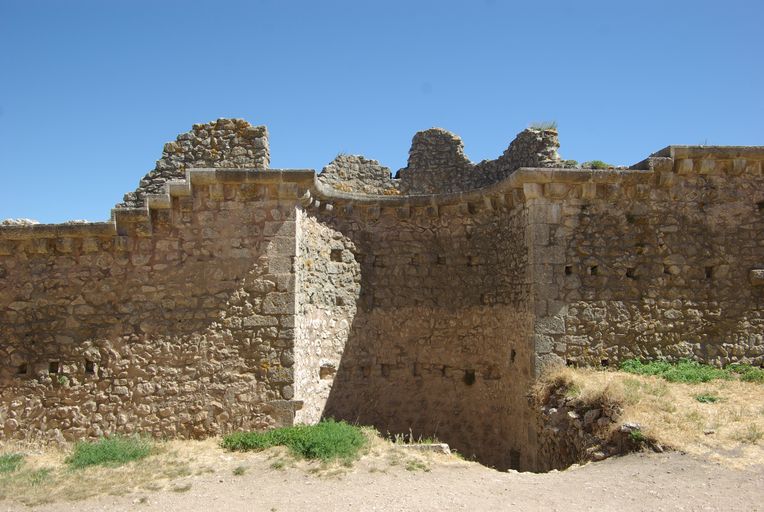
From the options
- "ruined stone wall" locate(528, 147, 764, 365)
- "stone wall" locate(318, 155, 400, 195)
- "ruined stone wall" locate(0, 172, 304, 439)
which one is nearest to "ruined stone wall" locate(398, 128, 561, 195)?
"stone wall" locate(318, 155, 400, 195)

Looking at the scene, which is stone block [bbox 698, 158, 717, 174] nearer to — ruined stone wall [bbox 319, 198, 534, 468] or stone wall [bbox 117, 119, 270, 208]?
ruined stone wall [bbox 319, 198, 534, 468]

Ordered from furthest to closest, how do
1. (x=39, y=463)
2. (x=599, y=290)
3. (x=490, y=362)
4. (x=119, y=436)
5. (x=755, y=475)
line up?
(x=490, y=362) < (x=599, y=290) < (x=119, y=436) < (x=39, y=463) < (x=755, y=475)

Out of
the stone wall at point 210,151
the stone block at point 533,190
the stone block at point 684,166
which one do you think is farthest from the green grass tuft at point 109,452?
the stone block at point 684,166

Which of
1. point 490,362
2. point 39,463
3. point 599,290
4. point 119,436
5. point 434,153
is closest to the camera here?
point 39,463

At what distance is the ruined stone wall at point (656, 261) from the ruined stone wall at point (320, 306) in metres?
3.34

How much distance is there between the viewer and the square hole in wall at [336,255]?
1093 cm

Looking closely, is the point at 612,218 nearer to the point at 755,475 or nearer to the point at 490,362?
the point at 490,362

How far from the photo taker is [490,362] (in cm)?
1108

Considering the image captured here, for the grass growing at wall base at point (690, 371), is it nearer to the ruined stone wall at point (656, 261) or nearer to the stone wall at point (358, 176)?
the ruined stone wall at point (656, 261)

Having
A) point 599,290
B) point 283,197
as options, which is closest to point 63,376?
point 283,197

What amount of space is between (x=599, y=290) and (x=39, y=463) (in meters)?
8.62

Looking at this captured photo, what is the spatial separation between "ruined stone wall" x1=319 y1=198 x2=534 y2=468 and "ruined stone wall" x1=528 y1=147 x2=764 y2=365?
106cm

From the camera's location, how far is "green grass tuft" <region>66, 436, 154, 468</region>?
8.07 meters

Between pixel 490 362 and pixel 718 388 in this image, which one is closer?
pixel 718 388
